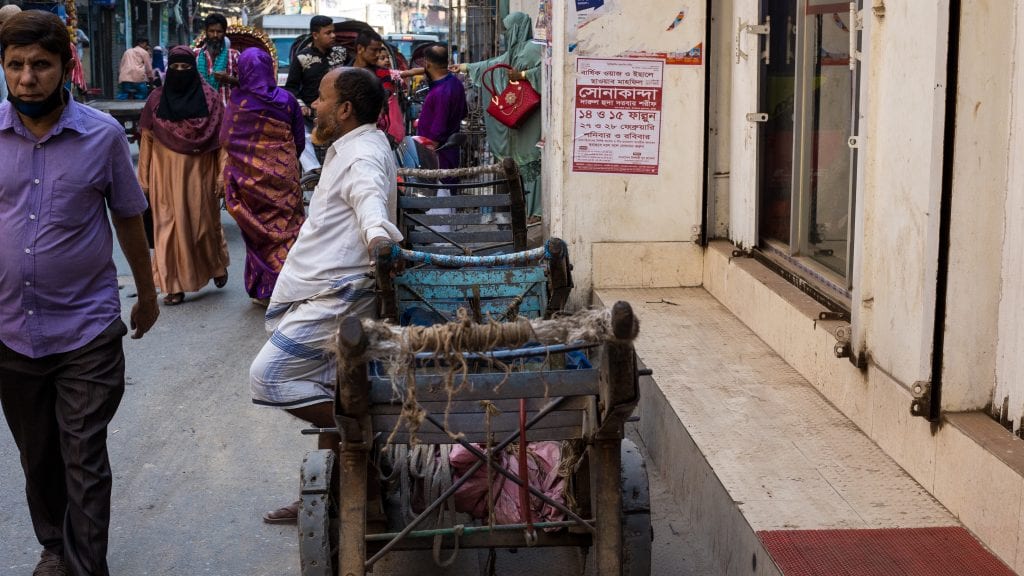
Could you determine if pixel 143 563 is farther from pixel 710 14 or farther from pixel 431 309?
pixel 710 14

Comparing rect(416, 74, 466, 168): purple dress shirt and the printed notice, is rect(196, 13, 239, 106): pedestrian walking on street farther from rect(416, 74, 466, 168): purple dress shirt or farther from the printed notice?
the printed notice

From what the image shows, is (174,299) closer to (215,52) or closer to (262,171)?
(262,171)

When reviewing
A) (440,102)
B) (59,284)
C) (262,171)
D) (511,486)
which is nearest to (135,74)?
(440,102)

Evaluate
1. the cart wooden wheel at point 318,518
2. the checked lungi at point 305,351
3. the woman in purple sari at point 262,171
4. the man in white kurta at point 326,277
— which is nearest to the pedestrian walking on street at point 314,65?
the woman in purple sari at point 262,171

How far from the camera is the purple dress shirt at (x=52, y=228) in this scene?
3693mm

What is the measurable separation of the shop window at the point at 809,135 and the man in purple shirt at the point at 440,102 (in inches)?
196

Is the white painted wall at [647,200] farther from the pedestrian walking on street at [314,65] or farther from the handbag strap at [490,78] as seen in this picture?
the pedestrian walking on street at [314,65]

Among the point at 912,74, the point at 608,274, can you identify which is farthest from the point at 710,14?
the point at 912,74

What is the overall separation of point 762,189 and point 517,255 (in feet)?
10.3

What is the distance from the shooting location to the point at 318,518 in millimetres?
3545

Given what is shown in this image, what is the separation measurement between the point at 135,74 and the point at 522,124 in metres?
22.1

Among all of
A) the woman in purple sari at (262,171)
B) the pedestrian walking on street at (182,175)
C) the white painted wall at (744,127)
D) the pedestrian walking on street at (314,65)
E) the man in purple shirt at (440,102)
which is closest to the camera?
the white painted wall at (744,127)

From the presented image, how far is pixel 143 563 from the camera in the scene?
4.34 m

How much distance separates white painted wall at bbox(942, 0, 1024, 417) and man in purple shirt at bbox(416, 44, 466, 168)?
7.80 m
